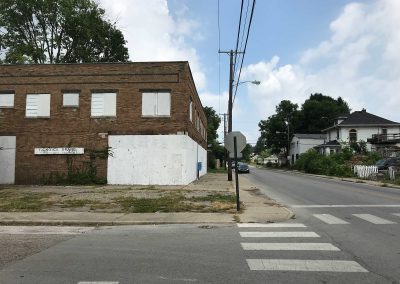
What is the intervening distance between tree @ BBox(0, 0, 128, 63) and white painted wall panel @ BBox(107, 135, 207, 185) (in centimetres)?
2224

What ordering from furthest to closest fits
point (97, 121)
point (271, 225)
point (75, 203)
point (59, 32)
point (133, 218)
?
point (59, 32) < point (97, 121) < point (75, 203) < point (133, 218) < point (271, 225)

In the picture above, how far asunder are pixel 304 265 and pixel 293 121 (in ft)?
315

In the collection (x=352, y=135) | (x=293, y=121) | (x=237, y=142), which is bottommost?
(x=237, y=142)

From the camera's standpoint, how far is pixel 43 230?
1155 centimetres

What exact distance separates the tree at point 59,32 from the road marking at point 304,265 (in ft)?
136

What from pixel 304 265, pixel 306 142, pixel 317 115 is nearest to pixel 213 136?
pixel 306 142

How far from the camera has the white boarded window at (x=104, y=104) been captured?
2695cm

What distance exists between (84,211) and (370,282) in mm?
10470

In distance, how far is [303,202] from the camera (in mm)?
18203

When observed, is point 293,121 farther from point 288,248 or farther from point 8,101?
point 288,248

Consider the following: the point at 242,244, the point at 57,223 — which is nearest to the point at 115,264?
the point at 242,244

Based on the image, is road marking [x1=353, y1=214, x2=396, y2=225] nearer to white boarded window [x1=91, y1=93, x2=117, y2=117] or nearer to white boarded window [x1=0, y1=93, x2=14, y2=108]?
white boarded window [x1=91, y1=93, x2=117, y2=117]

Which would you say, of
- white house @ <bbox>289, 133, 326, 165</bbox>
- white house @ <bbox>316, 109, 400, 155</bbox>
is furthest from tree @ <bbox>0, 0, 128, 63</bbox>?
white house @ <bbox>289, 133, 326, 165</bbox>

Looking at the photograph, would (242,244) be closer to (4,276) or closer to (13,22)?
(4,276)
